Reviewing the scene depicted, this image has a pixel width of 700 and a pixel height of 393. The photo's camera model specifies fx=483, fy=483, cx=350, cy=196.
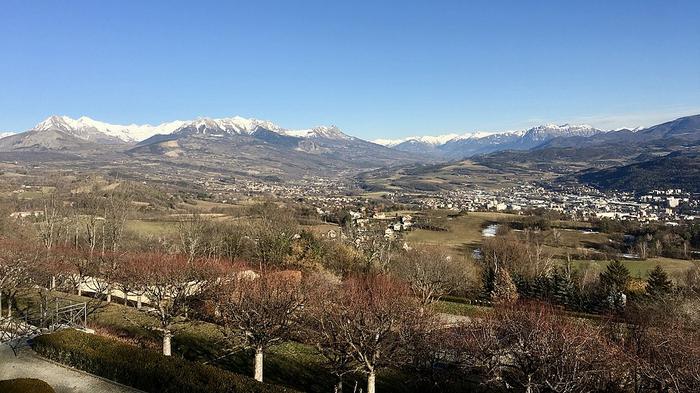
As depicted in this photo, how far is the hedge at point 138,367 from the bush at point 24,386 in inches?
86.7

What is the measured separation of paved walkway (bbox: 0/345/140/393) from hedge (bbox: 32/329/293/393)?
29cm

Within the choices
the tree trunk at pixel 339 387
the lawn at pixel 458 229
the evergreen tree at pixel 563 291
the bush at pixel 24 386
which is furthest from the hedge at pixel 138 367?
the lawn at pixel 458 229

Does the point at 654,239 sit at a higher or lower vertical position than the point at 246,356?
lower

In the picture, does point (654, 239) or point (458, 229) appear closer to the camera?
point (654, 239)

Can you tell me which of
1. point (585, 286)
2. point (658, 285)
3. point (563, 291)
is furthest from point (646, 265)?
point (563, 291)

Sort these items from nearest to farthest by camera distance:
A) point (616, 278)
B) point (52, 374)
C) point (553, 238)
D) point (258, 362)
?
1. point (52, 374)
2. point (258, 362)
3. point (616, 278)
4. point (553, 238)

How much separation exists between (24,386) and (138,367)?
2.90 meters

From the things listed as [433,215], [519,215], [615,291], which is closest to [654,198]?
[519,215]

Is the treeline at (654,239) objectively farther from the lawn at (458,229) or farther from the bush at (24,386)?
the bush at (24,386)

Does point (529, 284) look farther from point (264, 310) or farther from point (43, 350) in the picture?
point (43, 350)

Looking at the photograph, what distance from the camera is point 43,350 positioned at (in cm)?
1694

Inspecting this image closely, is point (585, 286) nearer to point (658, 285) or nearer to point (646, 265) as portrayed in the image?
point (658, 285)

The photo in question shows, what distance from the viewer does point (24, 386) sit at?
43.0 feet

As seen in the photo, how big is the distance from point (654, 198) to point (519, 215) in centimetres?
6902
